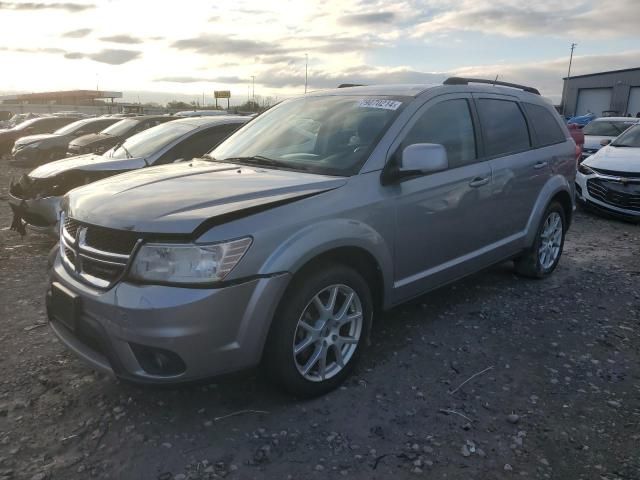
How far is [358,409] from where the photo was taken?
3.02m

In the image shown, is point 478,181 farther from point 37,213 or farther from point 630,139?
point 630,139

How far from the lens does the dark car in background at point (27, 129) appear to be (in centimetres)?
1869

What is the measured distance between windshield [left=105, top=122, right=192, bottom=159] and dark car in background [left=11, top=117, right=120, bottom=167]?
26.6 ft

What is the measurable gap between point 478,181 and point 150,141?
4442 millimetres

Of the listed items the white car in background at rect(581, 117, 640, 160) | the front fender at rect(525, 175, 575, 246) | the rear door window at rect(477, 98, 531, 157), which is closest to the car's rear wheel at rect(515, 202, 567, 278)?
the front fender at rect(525, 175, 575, 246)

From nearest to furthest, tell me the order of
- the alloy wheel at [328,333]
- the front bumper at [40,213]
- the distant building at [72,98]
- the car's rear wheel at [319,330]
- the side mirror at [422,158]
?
the car's rear wheel at [319,330] < the alloy wheel at [328,333] < the side mirror at [422,158] < the front bumper at [40,213] < the distant building at [72,98]

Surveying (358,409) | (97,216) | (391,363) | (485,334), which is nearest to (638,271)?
(485,334)

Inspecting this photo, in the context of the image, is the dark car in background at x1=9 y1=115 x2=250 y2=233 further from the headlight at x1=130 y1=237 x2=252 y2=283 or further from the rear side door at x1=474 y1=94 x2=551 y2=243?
the headlight at x1=130 y1=237 x2=252 y2=283

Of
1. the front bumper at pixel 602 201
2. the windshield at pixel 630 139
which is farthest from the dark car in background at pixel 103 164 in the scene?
the windshield at pixel 630 139

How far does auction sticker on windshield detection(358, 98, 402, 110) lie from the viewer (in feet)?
12.0

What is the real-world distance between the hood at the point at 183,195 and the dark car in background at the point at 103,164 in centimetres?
275

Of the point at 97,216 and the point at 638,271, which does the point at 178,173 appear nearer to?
the point at 97,216

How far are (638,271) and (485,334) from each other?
2825 mm

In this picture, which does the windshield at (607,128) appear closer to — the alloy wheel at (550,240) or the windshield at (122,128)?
the alloy wheel at (550,240)
